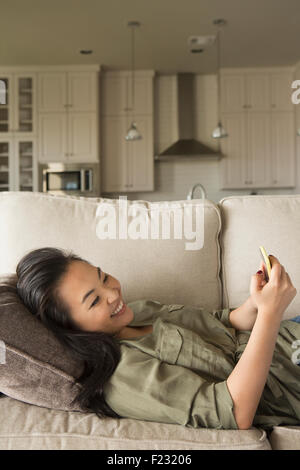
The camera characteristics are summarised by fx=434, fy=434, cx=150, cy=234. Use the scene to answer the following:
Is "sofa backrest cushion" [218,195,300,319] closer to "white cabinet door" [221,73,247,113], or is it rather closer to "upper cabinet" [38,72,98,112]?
"upper cabinet" [38,72,98,112]

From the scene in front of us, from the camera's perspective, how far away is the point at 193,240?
144 cm

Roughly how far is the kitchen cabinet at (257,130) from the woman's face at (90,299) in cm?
469

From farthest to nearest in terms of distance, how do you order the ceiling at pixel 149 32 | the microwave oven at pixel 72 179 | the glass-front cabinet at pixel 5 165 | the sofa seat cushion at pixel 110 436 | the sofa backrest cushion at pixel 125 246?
the glass-front cabinet at pixel 5 165 < the microwave oven at pixel 72 179 < the ceiling at pixel 149 32 < the sofa backrest cushion at pixel 125 246 < the sofa seat cushion at pixel 110 436

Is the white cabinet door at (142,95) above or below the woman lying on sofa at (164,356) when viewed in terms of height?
above

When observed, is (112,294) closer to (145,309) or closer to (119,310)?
(119,310)

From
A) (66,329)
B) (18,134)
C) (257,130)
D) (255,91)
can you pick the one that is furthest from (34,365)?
(255,91)

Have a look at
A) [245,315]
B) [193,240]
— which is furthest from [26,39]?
[245,315]

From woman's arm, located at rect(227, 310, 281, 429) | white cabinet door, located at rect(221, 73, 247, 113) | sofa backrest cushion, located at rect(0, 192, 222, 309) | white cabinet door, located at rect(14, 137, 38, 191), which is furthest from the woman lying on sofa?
white cabinet door, located at rect(221, 73, 247, 113)

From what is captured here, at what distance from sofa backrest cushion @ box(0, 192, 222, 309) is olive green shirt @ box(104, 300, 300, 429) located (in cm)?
20

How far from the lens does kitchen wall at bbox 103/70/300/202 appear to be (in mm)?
5633

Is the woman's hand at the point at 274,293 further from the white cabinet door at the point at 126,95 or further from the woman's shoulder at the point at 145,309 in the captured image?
the white cabinet door at the point at 126,95

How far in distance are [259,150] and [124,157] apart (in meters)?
1.72

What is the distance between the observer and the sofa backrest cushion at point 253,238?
143 cm

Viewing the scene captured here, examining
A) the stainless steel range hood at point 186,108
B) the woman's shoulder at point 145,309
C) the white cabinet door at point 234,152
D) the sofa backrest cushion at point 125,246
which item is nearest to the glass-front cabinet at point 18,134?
the stainless steel range hood at point 186,108
